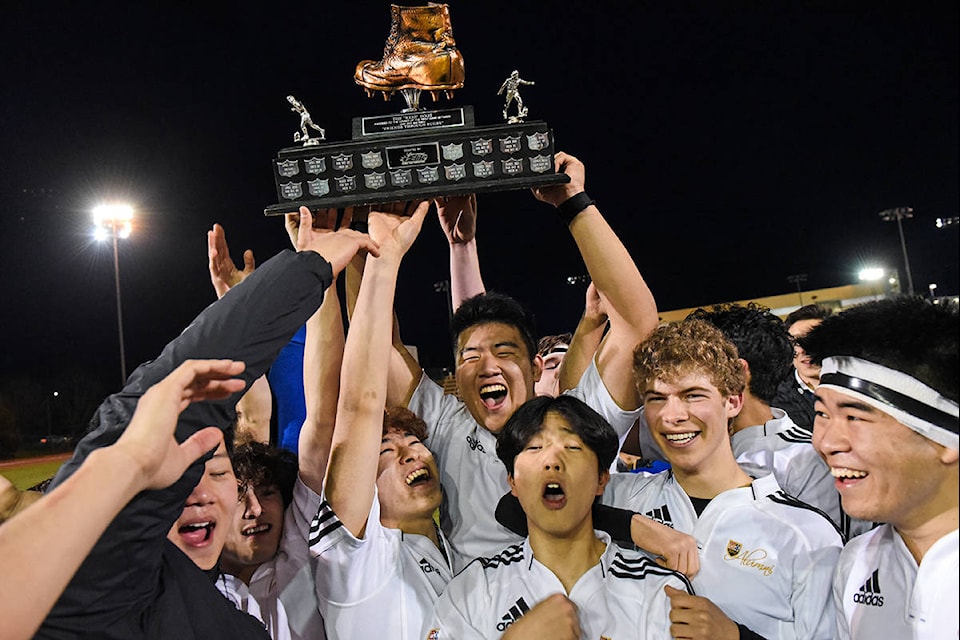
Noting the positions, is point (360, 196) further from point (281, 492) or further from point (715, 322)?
point (715, 322)

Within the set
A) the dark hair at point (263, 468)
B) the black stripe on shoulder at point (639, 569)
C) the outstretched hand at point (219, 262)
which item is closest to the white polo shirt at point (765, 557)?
the black stripe on shoulder at point (639, 569)

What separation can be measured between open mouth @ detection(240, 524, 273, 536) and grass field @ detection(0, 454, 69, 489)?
1803 centimetres

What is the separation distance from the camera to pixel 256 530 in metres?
2.98

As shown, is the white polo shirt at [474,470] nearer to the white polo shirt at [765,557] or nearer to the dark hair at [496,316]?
the dark hair at [496,316]

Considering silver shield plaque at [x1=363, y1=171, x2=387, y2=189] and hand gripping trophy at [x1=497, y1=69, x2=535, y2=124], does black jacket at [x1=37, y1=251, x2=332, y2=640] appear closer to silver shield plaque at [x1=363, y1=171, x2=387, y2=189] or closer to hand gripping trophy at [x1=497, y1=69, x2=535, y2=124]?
silver shield plaque at [x1=363, y1=171, x2=387, y2=189]

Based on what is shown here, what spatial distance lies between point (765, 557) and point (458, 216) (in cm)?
197

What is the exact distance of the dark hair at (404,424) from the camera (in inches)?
125

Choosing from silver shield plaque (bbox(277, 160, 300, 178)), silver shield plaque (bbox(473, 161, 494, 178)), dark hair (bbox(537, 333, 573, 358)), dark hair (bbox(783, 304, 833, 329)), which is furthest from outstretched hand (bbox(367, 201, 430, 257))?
dark hair (bbox(783, 304, 833, 329))

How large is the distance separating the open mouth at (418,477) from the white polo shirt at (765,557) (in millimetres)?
909

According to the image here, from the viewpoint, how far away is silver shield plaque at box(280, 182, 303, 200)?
9.80ft

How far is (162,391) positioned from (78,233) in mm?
40424

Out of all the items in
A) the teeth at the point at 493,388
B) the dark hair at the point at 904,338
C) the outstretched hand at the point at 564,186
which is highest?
the outstretched hand at the point at 564,186

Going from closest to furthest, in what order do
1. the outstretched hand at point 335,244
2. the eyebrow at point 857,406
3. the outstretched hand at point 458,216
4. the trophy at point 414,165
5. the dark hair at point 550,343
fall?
1. the eyebrow at point 857,406
2. the outstretched hand at point 335,244
3. the trophy at point 414,165
4. the outstretched hand at point 458,216
5. the dark hair at point 550,343

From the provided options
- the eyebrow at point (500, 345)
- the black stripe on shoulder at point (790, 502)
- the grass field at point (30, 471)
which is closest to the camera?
the black stripe on shoulder at point (790, 502)
